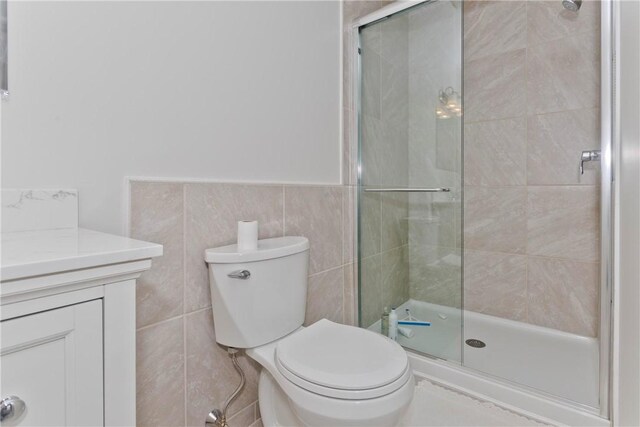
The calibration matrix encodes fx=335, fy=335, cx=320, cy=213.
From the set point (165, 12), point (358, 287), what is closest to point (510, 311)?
point (358, 287)

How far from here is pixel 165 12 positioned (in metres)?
0.95

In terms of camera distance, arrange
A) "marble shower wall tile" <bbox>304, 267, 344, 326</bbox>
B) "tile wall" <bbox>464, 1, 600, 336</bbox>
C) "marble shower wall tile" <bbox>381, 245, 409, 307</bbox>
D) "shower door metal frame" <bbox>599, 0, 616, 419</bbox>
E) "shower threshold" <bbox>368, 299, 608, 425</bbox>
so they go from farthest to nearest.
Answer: "marble shower wall tile" <bbox>381, 245, 409, 307</bbox> → "tile wall" <bbox>464, 1, 600, 336</bbox> → "marble shower wall tile" <bbox>304, 267, 344, 326</bbox> → "shower threshold" <bbox>368, 299, 608, 425</bbox> → "shower door metal frame" <bbox>599, 0, 616, 419</bbox>

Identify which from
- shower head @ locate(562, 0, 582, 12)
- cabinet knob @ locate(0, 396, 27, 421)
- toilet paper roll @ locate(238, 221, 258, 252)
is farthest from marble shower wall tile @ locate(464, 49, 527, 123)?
cabinet knob @ locate(0, 396, 27, 421)

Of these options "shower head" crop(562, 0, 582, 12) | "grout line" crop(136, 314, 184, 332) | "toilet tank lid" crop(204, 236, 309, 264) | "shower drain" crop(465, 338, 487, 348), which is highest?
"shower head" crop(562, 0, 582, 12)

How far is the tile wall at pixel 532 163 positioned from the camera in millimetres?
1649

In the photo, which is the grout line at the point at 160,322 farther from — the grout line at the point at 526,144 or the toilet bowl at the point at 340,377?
the grout line at the point at 526,144

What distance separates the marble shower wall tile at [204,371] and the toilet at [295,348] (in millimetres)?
50

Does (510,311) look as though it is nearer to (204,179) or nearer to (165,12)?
(204,179)

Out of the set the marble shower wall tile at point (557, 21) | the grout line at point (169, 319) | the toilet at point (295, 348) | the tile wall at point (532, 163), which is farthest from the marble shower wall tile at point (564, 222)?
the grout line at point (169, 319)

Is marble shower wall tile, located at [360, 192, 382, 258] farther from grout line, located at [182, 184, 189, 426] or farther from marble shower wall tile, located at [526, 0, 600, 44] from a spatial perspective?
marble shower wall tile, located at [526, 0, 600, 44]

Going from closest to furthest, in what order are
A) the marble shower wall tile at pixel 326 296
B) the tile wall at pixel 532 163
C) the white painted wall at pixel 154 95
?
the white painted wall at pixel 154 95 < the marble shower wall tile at pixel 326 296 < the tile wall at pixel 532 163

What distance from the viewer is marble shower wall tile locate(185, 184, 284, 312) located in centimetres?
101

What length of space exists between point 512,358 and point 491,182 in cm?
93

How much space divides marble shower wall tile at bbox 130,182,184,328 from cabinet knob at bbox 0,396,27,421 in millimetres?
484
